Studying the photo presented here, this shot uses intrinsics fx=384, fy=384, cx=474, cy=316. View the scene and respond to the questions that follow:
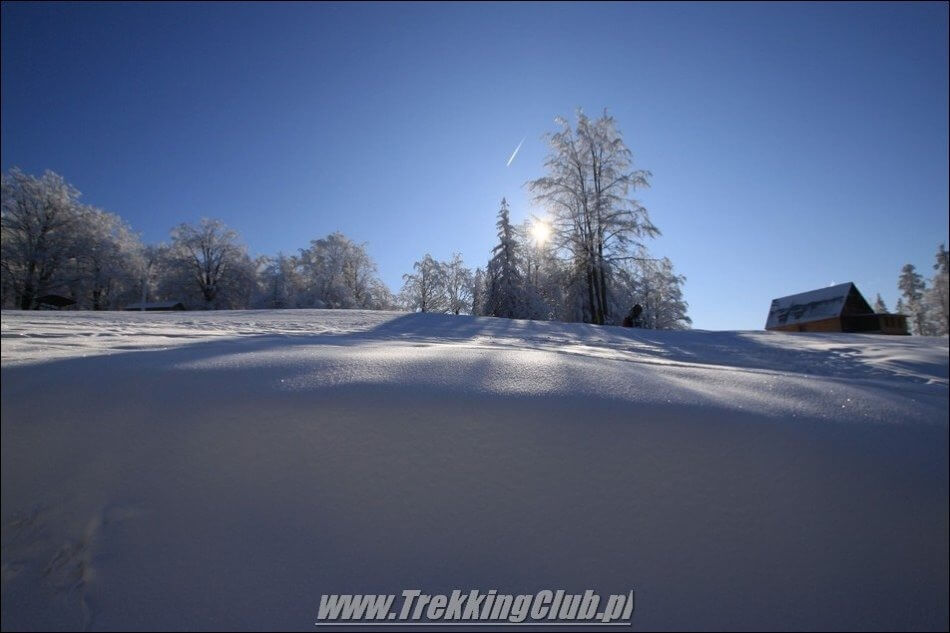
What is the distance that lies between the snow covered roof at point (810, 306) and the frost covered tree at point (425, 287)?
779 inches

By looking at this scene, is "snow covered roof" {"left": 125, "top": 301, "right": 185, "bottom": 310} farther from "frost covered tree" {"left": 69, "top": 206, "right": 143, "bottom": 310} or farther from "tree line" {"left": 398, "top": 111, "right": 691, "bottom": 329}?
"tree line" {"left": 398, "top": 111, "right": 691, "bottom": 329}

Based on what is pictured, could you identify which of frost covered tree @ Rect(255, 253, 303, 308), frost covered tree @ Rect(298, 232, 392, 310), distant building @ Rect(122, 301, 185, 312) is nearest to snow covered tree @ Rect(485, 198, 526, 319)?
frost covered tree @ Rect(298, 232, 392, 310)

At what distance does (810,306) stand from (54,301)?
128ft

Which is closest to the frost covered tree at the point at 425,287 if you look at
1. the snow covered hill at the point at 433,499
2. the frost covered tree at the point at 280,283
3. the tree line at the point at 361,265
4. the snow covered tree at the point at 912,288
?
the tree line at the point at 361,265

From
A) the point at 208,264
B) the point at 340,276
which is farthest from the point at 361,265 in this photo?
the point at 208,264

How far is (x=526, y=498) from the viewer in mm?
1212

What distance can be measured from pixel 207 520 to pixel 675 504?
1428mm

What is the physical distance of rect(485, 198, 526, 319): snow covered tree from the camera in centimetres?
1692

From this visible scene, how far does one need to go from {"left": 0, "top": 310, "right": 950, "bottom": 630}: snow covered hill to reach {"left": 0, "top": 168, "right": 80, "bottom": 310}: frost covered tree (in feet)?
82.0

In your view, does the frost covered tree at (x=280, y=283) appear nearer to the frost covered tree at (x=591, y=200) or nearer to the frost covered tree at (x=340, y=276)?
the frost covered tree at (x=340, y=276)

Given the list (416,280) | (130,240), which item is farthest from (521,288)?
(130,240)

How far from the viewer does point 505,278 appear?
1723cm

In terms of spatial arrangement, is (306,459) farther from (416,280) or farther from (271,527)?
(416,280)

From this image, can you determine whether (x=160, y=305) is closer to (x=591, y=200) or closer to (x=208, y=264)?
(x=208, y=264)
